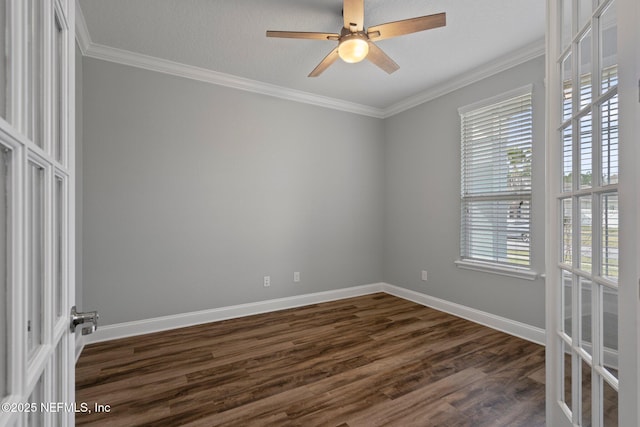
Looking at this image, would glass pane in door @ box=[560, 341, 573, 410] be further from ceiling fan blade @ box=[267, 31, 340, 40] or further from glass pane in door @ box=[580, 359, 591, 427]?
ceiling fan blade @ box=[267, 31, 340, 40]

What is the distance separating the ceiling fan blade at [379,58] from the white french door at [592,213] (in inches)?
41.0

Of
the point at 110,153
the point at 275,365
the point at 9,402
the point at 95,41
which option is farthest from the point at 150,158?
the point at 9,402

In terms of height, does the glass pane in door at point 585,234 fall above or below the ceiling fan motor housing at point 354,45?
below

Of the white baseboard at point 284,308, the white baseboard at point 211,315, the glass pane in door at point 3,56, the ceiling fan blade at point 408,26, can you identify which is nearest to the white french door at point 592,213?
the ceiling fan blade at point 408,26

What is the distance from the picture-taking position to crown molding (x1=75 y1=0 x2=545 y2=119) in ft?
8.71

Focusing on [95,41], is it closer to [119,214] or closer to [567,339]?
[119,214]

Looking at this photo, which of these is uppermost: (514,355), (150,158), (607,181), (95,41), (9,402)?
(95,41)

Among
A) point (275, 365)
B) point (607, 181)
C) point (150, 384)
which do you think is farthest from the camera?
point (275, 365)

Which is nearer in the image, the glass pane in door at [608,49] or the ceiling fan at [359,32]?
the glass pane in door at [608,49]

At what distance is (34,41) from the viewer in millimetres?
577

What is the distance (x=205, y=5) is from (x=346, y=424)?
113 inches

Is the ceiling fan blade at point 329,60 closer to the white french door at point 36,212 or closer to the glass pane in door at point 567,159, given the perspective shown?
the glass pane in door at point 567,159

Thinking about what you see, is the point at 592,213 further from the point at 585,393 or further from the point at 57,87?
the point at 57,87

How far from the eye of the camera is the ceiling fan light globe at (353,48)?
206cm
